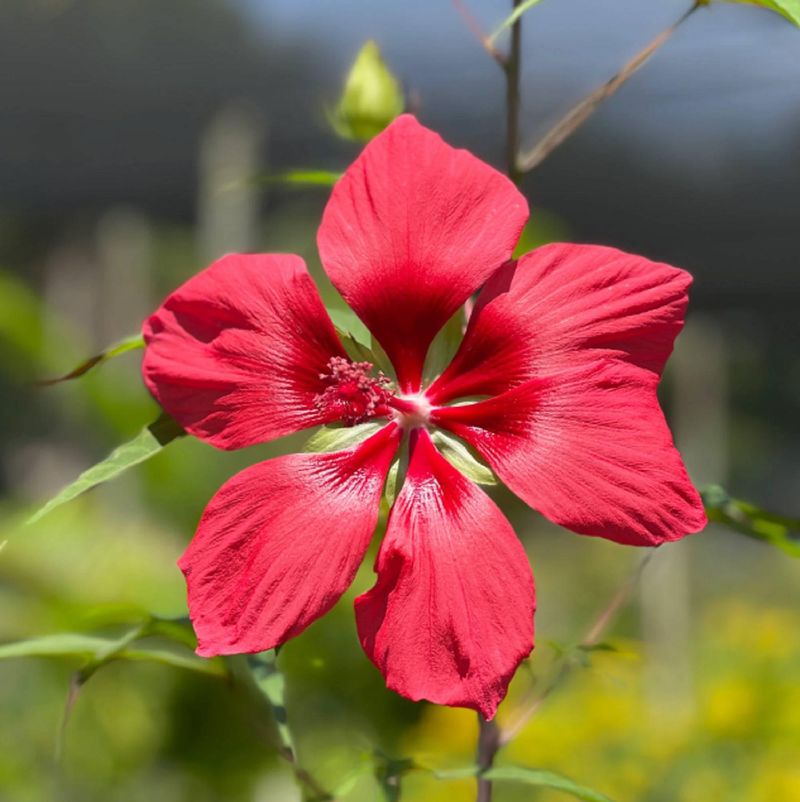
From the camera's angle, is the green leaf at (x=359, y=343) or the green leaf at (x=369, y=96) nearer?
the green leaf at (x=359, y=343)

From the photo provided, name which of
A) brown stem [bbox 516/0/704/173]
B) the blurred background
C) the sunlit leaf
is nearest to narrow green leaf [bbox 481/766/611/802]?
the sunlit leaf

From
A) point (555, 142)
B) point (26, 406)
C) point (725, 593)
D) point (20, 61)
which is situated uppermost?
point (555, 142)

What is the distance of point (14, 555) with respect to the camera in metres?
3.00

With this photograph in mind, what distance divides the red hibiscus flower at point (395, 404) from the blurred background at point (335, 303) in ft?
1.85

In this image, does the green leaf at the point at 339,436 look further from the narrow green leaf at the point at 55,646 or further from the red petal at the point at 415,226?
the narrow green leaf at the point at 55,646

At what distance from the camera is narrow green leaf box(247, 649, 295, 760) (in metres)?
0.67

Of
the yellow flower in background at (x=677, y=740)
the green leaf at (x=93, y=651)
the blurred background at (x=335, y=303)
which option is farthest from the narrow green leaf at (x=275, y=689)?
the yellow flower in background at (x=677, y=740)

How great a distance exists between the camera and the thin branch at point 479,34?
0.68m

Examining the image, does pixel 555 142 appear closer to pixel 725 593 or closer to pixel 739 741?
pixel 739 741

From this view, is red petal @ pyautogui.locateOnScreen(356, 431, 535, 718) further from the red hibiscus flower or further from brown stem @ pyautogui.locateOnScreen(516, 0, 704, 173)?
brown stem @ pyautogui.locateOnScreen(516, 0, 704, 173)

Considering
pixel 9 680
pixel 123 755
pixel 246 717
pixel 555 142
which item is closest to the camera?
pixel 555 142

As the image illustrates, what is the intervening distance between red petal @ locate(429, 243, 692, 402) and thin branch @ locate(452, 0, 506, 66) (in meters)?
0.15

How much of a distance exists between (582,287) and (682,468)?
0.09 meters

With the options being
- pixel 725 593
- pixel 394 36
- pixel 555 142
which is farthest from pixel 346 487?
pixel 725 593
